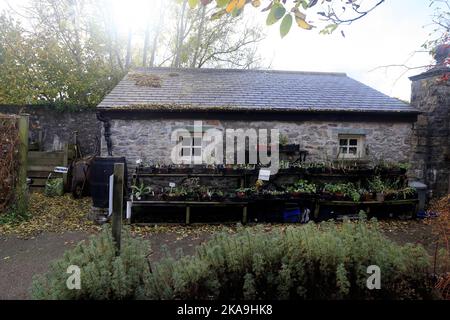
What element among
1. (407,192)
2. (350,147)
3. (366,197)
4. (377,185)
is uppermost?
(350,147)

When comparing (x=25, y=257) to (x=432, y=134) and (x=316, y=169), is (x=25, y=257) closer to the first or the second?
(x=316, y=169)

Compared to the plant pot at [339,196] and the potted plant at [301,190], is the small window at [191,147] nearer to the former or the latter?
the potted plant at [301,190]

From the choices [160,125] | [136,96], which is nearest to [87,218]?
[160,125]

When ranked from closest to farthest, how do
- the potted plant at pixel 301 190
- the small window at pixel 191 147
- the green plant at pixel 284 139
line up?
the potted plant at pixel 301 190 → the green plant at pixel 284 139 → the small window at pixel 191 147

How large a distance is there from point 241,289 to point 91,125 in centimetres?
1043

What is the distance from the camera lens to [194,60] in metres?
16.9

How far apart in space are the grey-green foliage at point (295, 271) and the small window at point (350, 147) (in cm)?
663

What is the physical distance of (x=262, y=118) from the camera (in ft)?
28.2

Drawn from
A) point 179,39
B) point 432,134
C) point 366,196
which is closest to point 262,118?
point 366,196

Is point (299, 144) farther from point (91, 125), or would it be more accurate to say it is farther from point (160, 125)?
point (91, 125)

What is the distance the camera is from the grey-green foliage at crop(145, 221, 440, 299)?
7.99ft

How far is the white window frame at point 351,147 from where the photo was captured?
8961 mm

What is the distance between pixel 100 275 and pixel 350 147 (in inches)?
333

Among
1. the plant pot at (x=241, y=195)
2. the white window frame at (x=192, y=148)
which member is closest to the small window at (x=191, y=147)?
the white window frame at (x=192, y=148)
